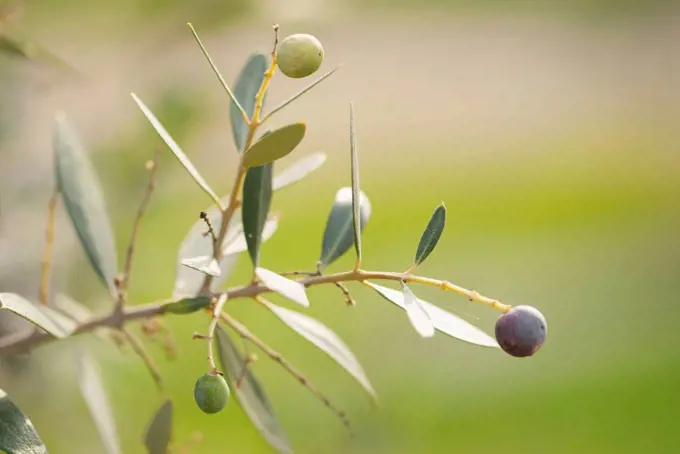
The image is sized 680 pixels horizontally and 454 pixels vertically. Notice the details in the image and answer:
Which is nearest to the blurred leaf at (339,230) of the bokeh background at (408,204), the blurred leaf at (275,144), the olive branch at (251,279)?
the olive branch at (251,279)

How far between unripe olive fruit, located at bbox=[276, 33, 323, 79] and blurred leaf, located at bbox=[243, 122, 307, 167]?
3 cm

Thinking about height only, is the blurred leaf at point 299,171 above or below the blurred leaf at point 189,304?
above

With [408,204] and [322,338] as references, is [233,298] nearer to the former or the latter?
[322,338]

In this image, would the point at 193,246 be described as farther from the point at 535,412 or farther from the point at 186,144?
the point at 535,412

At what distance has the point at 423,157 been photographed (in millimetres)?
2818

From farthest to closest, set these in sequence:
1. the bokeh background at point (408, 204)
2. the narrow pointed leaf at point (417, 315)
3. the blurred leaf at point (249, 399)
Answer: the bokeh background at point (408, 204) < the blurred leaf at point (249, 399) < the narrow pointed leaf at point (417, 315)

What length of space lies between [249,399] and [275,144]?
184mm

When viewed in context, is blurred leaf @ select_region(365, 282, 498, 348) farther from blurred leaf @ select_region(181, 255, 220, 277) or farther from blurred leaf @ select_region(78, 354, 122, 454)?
blurred leaf @ select_region(78, 354, 122, 454)

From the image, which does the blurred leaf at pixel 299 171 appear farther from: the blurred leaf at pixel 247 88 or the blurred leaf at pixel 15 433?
the blurred leaf at pixel 15 433

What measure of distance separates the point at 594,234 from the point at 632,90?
5.02ft

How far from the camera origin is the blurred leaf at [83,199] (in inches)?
19.6

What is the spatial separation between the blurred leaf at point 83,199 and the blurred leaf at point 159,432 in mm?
95

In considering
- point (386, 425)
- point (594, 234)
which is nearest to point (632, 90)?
point (594, 234)

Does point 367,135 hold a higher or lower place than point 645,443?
higher
